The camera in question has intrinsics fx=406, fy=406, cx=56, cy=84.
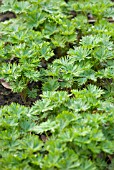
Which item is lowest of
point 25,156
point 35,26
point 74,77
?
point 25,156

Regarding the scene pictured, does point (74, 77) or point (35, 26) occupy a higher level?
point (35, 26)

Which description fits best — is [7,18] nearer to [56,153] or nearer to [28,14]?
[28,14]

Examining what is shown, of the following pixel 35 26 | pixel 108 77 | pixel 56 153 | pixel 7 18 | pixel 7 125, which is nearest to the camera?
pixel 56 153

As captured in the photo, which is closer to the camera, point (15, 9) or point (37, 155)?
point (37, 155)

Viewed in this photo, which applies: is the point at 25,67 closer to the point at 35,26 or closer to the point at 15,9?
the point at 35,26

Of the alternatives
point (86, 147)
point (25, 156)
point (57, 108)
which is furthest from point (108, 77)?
point (25, 156)

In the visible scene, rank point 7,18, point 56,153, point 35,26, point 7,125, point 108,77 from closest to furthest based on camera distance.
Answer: point 56,153, point 7,125, point 108,77, point 35,26, point 7,18

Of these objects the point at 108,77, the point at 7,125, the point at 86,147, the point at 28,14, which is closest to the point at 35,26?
the point at 28,14
